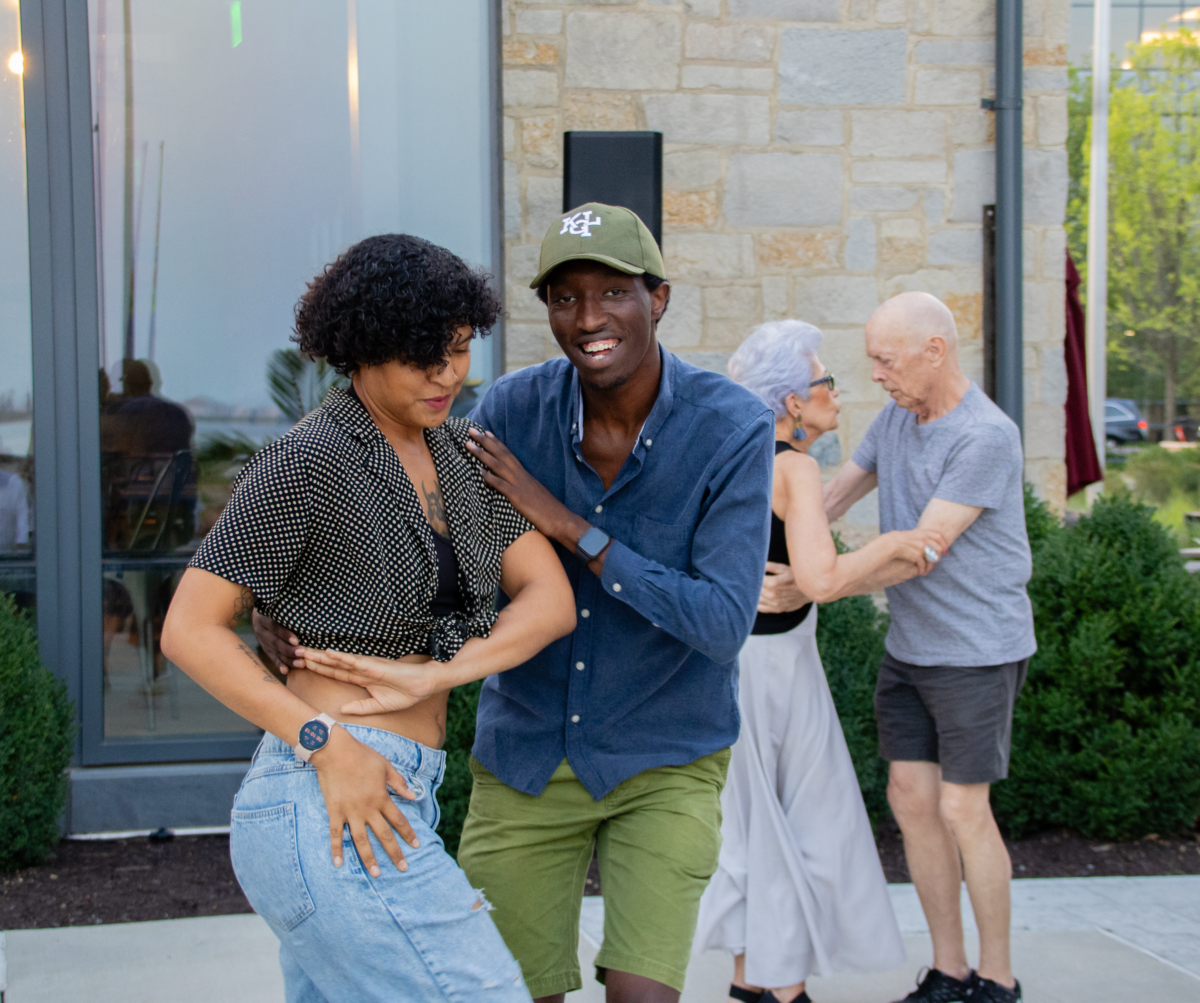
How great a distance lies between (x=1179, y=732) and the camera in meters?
4.54

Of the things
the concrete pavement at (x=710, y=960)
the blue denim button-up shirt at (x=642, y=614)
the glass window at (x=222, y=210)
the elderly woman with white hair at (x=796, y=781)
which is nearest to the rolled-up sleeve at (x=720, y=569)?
the blue denim button-up shirt at (x=642, y=614)

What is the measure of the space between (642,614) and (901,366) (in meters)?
1.52

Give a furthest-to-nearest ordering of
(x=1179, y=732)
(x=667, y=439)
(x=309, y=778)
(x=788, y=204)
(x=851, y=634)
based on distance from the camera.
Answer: (x=788, y=204), (x=851, y=634), (x=1179, y=732), (x=667, y=439), (x=309, y=778)

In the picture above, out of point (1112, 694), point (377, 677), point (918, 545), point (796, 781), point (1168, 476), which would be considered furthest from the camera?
point (1168, 476)

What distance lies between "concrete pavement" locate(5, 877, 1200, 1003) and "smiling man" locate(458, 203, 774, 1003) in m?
1.39

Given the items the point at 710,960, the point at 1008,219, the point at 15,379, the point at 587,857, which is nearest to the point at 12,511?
the point at 15,379

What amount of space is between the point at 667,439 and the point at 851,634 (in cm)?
289

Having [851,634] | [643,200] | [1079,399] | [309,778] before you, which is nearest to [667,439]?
[309,778]

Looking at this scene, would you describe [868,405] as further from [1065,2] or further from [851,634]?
[1065,2]

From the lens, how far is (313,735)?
62.4 inches

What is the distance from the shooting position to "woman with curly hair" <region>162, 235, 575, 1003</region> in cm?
156

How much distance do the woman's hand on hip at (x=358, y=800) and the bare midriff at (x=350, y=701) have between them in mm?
92

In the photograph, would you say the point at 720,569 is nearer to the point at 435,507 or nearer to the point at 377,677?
the point at 435,507

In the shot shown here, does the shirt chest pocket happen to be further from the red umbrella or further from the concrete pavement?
the red umbrella
